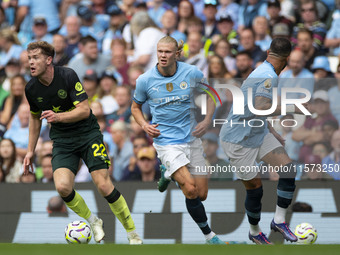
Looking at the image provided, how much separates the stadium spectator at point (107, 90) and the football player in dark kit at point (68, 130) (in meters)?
3.95

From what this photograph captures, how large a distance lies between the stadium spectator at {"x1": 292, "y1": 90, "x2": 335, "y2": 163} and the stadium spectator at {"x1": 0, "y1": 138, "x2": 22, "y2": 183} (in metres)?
4.92

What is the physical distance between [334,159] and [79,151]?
11.6 ft

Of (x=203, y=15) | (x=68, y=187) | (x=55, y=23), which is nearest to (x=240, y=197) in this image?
(x=68, y=187)

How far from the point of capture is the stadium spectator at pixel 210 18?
14.0 metres

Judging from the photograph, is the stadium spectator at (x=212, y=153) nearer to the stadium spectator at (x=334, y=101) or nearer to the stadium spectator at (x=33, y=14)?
the stadium spectator at (x=334, y=101)

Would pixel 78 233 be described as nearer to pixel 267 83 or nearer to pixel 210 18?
pixel 267 83

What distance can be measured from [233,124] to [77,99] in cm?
204

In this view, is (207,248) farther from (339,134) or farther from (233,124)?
(339,134)

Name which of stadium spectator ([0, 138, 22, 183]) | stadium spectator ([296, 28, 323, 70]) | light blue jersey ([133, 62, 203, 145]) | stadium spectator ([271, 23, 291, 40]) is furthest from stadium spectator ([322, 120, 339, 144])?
stadium spectator ([0, 138, 22, 183])

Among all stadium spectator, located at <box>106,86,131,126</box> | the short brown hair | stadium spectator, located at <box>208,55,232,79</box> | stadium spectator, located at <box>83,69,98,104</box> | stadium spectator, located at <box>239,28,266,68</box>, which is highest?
the short brown hair

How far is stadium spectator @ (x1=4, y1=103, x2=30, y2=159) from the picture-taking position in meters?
13.3

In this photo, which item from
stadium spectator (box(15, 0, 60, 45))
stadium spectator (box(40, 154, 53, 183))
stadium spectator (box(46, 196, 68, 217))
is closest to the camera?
stadium spectator (box(46, 196, 68, 217))

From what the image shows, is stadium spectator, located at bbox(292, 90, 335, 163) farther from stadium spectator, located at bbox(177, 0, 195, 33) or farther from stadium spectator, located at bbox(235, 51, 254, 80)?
stadium spectator, located at bbox(177, 0, 195, 33)

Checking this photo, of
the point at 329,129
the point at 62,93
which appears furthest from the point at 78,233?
the point at 329,129
